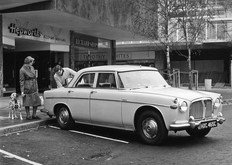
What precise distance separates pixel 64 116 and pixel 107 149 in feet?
8.24

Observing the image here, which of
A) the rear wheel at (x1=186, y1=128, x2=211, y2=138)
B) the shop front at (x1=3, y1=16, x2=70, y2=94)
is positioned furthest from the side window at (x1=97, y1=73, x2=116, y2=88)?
the shop front at (x1=3, y1=16, x2=70, y2=94)

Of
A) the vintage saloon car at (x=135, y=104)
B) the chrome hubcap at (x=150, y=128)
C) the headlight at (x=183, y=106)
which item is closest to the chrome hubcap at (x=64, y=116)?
the vintage saloon car at (x=135, y=104)

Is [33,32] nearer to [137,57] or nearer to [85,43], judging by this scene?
[85,43]

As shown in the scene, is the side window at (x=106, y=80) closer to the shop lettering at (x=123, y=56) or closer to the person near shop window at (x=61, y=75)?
the person near shop window at (x=61, y=75)

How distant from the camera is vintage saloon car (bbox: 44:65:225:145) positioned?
24.4ft

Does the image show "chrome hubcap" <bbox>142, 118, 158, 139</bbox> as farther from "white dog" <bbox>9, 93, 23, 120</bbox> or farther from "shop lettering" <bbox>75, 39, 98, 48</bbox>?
"shop lettering" <bbox>75, 39, 98, 48</bbox>

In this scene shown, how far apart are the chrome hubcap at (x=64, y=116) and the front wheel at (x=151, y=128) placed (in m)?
2.39

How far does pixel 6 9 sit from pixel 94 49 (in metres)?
9.71

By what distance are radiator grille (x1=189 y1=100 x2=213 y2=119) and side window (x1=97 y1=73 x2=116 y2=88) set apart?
6.47ft

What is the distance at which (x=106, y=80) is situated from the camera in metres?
8.92

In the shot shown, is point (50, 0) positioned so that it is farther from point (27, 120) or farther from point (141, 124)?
point (141, 124)

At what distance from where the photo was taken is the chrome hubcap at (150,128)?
7.61 m

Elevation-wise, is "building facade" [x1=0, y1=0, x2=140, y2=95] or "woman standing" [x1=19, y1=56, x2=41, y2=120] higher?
"building facade" [x1=0, y1=0, x2=140, y2=95]

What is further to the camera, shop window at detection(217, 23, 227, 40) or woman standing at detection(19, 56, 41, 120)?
shop window at detection(217, 23, 227, 40)
